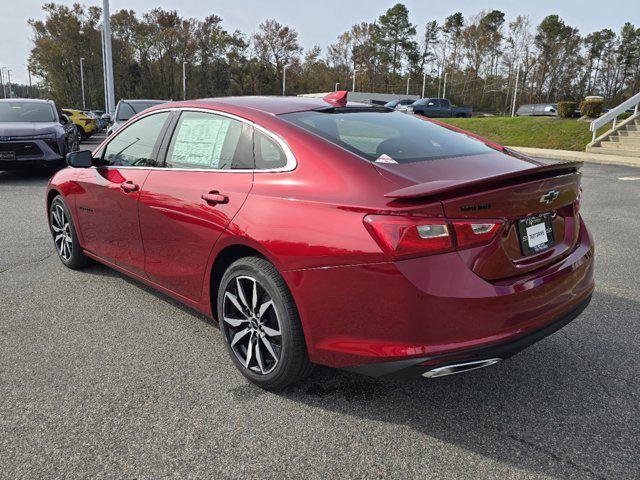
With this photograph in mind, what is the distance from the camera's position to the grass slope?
2200 centimetres

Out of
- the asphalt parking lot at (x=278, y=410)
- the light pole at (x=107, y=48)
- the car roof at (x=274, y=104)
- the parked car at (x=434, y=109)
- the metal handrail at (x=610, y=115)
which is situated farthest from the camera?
the parked car at (x=434, y=109)

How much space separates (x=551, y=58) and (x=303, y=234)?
82.6 meters

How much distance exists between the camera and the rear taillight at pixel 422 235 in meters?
2.22

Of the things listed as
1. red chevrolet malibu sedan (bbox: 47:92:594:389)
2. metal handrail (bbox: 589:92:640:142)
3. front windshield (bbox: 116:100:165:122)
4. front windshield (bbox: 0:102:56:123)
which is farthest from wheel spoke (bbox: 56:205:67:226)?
metal handrail (bbox: 589:92:640:142)

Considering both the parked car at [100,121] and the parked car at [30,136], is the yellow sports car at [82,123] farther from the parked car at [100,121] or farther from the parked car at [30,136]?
the parked car at [30,136]

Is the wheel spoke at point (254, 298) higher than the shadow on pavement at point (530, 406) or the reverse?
higher

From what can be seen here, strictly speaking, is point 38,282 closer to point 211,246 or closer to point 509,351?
point 211,246

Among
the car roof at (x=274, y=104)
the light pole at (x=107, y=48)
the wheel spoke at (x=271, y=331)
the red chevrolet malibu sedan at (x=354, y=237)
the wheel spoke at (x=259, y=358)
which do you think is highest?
the light pole at (x=107, y=48)

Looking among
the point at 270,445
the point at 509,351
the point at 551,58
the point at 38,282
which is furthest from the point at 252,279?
the point at 551,58

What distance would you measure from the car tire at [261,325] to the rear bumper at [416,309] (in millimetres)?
101

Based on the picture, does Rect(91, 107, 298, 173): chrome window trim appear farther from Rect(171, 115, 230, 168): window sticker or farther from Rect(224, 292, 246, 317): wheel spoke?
Rect(224, 292, 246, 317): wheel spoke

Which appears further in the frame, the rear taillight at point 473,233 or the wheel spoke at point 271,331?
the wheel spoke at point 271,331

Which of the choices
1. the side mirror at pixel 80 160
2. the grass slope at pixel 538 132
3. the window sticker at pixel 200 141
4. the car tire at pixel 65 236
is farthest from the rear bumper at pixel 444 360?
the grass slope at pixel 538 132

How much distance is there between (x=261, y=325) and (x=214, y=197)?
30.5 inches
